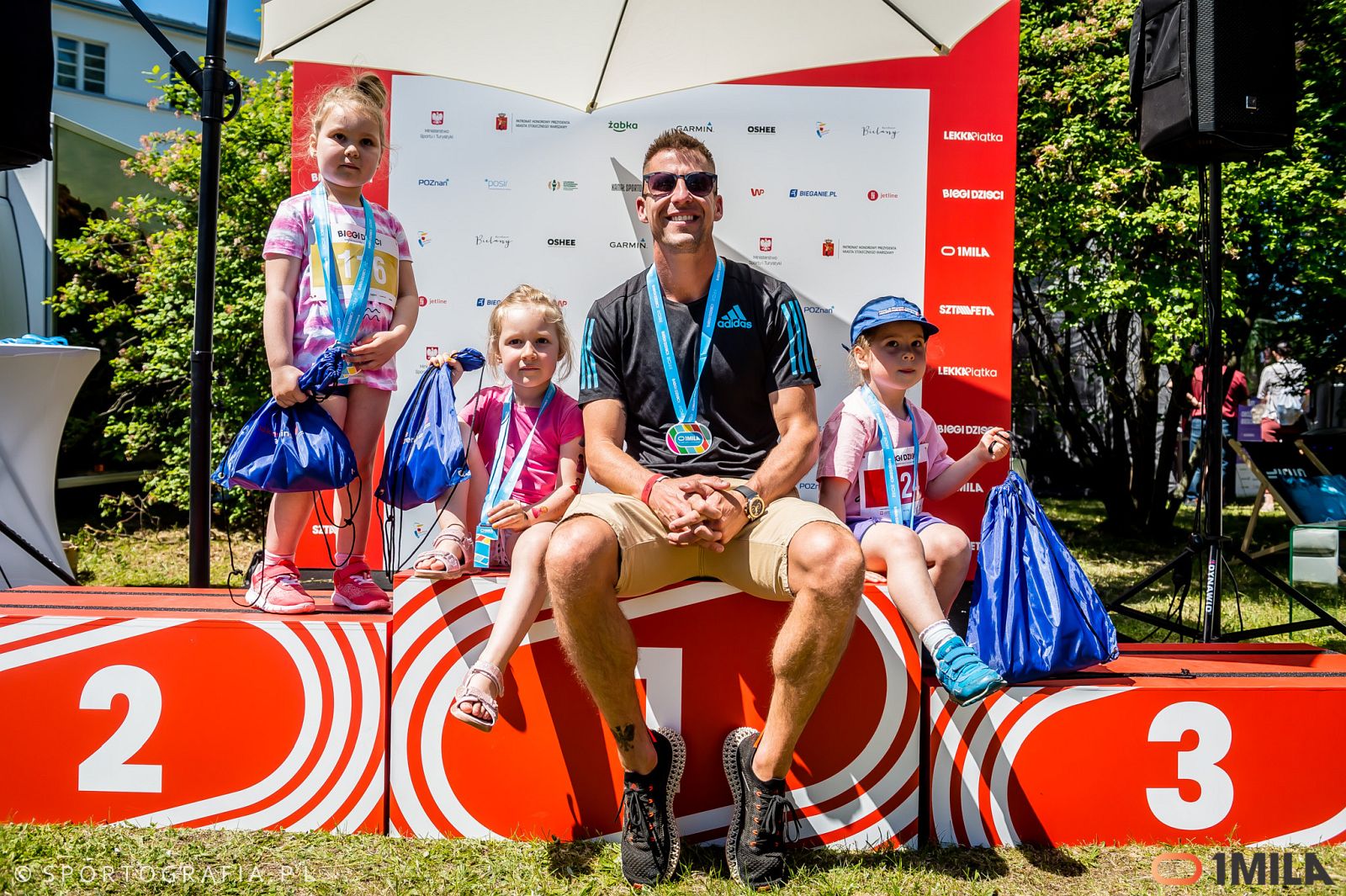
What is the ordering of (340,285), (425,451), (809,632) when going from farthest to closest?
(340,285) < (425,451) < (809,632)

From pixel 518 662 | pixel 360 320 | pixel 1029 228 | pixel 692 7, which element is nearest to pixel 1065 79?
pixel 1029 228

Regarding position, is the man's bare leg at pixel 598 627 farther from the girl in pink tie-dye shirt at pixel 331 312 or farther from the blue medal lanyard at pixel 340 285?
the blue medal lanyard at pixel 340 285

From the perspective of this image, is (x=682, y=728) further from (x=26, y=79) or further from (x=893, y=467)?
(x=26, y=79)

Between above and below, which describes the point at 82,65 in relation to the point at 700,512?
above

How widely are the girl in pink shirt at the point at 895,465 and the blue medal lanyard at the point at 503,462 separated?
925 millimetres

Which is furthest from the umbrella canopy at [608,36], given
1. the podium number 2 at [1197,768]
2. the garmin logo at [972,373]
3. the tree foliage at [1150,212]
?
the tree foliage at [1150,212]

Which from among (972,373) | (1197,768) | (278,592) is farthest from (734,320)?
(972,373)

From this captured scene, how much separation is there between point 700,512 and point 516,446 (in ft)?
3.04

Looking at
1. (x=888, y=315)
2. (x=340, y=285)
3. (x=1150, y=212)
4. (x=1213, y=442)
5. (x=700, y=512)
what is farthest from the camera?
(x=1150, y=212)

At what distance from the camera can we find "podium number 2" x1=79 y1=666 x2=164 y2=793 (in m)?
2.41

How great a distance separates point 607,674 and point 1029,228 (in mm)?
5548

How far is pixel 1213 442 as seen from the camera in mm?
3252

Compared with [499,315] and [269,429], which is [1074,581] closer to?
[499,315]

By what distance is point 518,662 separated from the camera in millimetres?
2379
